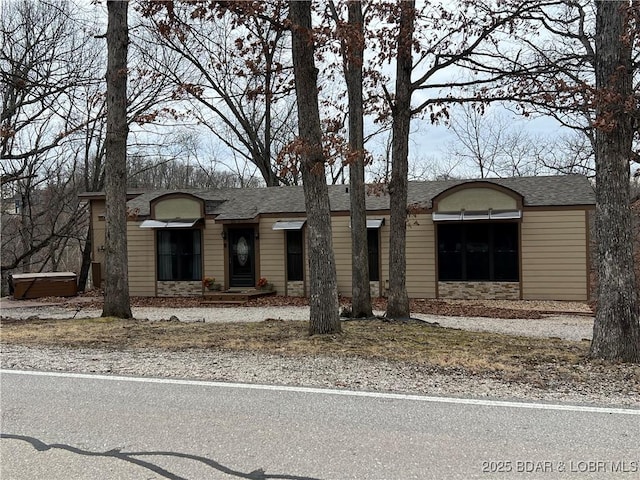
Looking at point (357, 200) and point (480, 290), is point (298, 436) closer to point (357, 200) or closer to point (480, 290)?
point (357, 200)

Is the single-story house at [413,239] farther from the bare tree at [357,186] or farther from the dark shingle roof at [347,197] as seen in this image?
the bare tree at [357,186]

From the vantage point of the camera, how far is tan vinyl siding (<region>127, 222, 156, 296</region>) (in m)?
21.3

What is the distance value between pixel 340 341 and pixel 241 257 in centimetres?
1210

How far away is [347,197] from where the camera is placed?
2048cm

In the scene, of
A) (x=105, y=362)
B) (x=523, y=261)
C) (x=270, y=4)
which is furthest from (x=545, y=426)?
(x=523, y=261)

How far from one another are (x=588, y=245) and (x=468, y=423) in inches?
554

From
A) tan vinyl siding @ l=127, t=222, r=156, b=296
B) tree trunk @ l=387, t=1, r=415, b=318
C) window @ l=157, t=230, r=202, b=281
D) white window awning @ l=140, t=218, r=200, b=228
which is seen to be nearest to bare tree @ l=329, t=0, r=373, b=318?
tree trunk @ l=387, t=1, r=415, b=318

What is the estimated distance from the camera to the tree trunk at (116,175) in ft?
42.5

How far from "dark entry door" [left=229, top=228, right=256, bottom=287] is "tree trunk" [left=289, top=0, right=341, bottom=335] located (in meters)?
11.3

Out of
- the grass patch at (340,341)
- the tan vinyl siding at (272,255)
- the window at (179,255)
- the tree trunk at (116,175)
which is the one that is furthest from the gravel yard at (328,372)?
the window at (179,255)

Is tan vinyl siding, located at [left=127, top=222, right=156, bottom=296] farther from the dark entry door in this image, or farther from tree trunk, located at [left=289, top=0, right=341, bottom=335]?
tree trunk, located at [left=289, top=0, right=341, bottom=335]

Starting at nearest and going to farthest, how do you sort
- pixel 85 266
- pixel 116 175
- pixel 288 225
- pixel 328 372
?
1. pixel 328 372
2. pixel 116 175
3. pixel 288 225
4. pixel 85 266

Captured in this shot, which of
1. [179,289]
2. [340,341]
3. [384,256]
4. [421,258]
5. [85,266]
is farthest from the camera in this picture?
[85,266]

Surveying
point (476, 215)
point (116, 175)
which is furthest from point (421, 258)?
point (116, 175)
